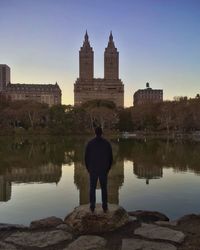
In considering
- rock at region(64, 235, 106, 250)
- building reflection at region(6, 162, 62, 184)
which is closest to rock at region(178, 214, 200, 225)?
rock at region(64, 235, 106, 250)

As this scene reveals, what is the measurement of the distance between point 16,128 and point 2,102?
337 inches

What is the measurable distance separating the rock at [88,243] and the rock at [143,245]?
1.15 feet

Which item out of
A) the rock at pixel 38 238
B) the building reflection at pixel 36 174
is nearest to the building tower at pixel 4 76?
the building reflection at pixel 36 174

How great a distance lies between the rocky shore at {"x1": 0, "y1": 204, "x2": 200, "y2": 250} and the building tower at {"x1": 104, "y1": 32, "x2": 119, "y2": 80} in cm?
14954

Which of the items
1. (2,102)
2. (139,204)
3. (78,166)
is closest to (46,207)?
(139,204)

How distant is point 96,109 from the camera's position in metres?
64.6

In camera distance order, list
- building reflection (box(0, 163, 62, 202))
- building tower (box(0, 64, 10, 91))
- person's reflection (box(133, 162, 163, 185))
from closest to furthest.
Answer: building reflection (box(0, 163, 62, 202))
person's reflection (box(133, 162, 163, 185))
building tower (box(0, 64, 10, 91))

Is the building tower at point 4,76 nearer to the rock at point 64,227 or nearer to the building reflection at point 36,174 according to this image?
the building reflection at point 36,174

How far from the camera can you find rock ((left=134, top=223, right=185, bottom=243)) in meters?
6.18

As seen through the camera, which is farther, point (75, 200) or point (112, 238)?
point (75, 200)

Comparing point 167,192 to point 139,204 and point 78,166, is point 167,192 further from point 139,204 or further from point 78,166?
point 78,166

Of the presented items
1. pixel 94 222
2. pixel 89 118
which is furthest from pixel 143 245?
pixel 89 118

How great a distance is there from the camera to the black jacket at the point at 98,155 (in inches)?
271

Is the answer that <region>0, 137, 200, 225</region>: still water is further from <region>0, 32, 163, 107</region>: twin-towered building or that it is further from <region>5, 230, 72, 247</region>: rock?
<region>0, 32, 163, 107</region>: twin-towered building
